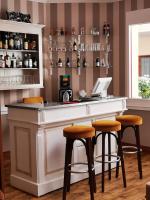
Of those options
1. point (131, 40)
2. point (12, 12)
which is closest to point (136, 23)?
point (131, 40)

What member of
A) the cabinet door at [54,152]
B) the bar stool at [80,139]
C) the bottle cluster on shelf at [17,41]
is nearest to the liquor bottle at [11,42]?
the bottle cluster on shelf at [17,41]

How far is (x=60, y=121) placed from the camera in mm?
3877

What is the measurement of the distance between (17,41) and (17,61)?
34 cm

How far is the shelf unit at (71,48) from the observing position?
20.0 feet

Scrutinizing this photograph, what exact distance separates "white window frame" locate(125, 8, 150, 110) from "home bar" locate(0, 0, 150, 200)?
0.02m

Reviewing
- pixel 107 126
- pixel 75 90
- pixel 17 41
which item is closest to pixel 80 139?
pixel 107 126

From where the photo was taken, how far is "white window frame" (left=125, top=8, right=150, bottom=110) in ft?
18.4

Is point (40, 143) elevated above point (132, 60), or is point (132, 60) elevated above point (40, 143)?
point (132, 60)

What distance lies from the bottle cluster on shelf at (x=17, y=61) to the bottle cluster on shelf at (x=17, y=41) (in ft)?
0.51

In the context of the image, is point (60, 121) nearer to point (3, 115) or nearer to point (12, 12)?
point (3, 115)

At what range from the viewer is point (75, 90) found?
628 centimetres

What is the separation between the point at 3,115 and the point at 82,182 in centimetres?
213

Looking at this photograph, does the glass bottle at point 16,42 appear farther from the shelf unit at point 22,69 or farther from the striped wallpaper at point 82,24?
the striped wallpaper at point 82,24

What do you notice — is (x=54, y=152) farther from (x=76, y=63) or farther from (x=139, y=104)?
(x=76, y=63)
